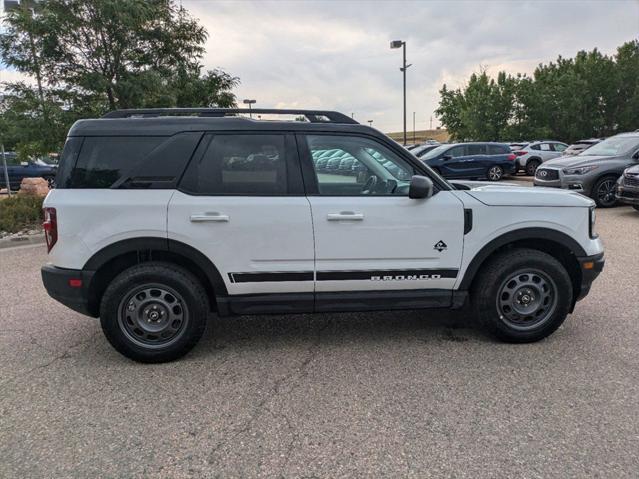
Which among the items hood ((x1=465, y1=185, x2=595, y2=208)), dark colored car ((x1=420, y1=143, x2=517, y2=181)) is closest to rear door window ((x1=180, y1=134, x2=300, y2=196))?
hood ((x1=465, y1=185, x2=595, y2=208))

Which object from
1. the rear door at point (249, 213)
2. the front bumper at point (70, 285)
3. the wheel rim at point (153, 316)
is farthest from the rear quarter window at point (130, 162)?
the wheel rim at point (153, 316)

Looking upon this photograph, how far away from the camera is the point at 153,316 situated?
3746mm

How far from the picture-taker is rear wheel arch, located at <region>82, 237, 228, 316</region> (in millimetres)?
3650

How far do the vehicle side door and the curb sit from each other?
6.77 metres

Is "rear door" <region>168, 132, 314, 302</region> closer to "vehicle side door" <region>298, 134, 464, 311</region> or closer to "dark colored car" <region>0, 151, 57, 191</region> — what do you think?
"vehicle side door" <region>298, 134, 464, 311</region>

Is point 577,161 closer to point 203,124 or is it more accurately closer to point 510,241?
point 510,241

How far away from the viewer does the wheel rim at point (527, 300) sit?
13.1 ft

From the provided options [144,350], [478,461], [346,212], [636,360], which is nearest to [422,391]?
[478,461]

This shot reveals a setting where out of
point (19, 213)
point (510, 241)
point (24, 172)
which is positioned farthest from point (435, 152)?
point (24, 172)

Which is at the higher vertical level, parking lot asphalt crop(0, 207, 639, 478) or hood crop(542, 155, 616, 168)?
hood crop(542, 155, 616, 168)

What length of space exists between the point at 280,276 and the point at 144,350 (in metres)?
1.16

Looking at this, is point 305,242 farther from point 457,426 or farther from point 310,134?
point 457,426

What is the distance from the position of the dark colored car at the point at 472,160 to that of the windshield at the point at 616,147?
19.0 ft

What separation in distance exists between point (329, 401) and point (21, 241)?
24.4 ft
